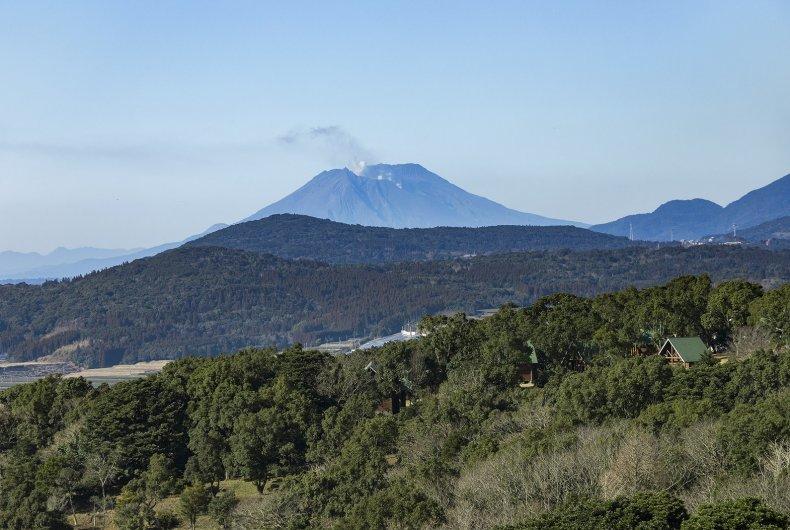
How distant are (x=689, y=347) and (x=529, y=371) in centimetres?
816

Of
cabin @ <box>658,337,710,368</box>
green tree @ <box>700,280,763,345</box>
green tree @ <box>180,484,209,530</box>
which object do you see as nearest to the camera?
green tree @ <box>180,484,209,530</box>

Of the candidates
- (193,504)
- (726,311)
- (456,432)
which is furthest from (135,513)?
(726,311)

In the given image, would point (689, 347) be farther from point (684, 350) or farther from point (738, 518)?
point (738, 518)

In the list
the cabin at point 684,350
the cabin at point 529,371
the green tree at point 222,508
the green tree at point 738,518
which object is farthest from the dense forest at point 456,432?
the cabin at point 684,350

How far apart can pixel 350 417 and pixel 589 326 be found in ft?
52.5

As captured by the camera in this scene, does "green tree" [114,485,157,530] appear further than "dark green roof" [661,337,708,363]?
No

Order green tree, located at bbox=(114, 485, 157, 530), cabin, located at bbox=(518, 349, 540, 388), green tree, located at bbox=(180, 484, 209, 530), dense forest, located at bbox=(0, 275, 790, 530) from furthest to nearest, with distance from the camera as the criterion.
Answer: cabin, located at bbox=(518, 349, 540, 388)
green tree, located at bbox=(180, 484, 209, 530)
green tree, located at bbox=(114, 485, 157, 530)
dense forest, located at bbox=(0, 275, 790, 530)

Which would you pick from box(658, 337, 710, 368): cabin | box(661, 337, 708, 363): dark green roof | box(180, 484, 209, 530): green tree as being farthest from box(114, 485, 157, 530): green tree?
box(661, 337, 708, 363): dark green roof

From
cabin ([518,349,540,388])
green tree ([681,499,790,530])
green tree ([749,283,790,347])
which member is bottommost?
green tree ([681,499,790,530])

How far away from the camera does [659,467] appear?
1341 inches

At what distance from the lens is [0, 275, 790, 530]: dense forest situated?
33531 mm

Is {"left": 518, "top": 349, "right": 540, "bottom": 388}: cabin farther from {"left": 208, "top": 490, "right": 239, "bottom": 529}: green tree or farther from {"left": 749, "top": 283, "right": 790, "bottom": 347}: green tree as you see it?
{"left": 208, "top": 490, "right": 239, "bottom": 529}: green tree

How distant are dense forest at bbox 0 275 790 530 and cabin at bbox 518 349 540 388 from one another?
1.50ft

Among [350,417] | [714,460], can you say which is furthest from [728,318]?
[714,460]
